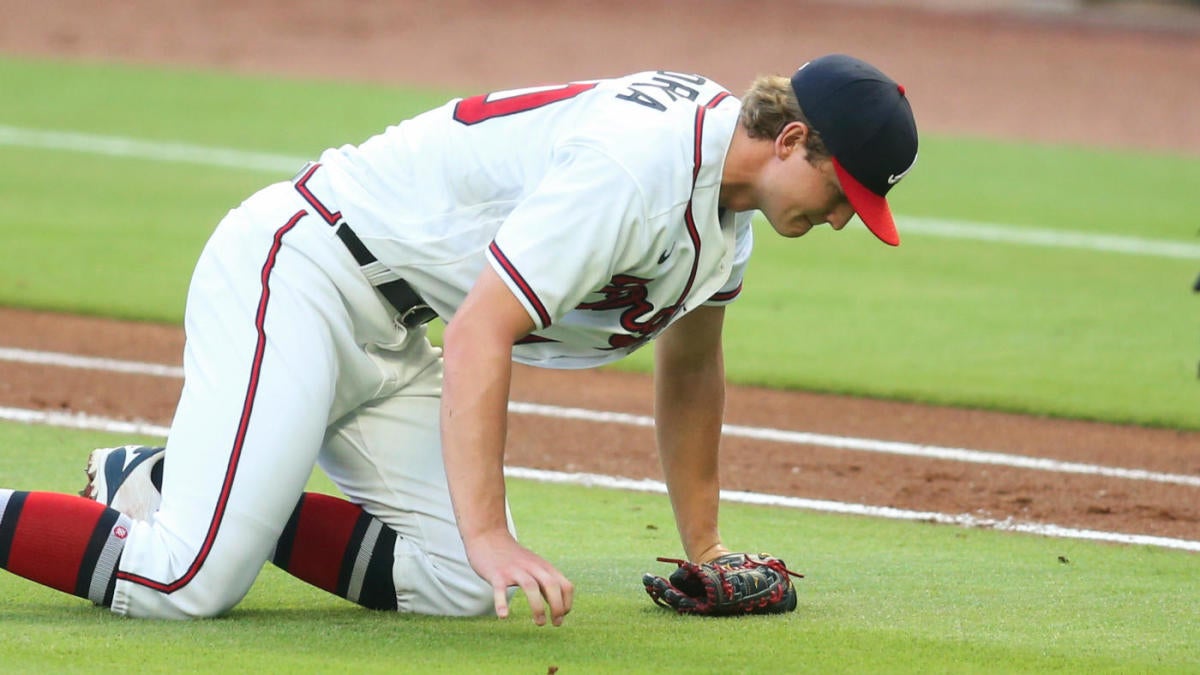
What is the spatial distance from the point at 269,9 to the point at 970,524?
16254 millimetres

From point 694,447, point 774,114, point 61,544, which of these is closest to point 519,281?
point 774,114

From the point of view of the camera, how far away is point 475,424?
3.29 m

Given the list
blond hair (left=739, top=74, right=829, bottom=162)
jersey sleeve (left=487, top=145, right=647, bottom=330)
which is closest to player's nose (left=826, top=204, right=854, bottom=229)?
blond hair (left=739, top=74, right=829, bottom=162)

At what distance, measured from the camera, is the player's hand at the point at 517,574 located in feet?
10.5

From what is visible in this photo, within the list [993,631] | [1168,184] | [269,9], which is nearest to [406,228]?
[993,631]

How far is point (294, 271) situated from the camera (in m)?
3.80

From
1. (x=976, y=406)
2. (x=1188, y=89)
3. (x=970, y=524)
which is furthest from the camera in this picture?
(x=1188, y=89)

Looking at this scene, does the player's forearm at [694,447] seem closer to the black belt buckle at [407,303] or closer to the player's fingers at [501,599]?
the black belt buckle at [407,303]

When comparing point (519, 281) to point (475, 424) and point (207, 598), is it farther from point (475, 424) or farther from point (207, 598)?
point (207, 598)

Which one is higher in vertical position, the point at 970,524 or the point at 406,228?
the point at 406,228

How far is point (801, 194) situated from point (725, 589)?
3.12ft

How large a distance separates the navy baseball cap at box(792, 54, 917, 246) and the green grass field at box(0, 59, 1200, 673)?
99 centimetres

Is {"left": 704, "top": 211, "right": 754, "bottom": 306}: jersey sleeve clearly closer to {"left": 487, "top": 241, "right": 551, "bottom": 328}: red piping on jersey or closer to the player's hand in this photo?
{"left": 487, "top": 241, "right": 551, "bottom": 328}: red piping on jersey

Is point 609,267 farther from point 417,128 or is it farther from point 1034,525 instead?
point 1034,525
